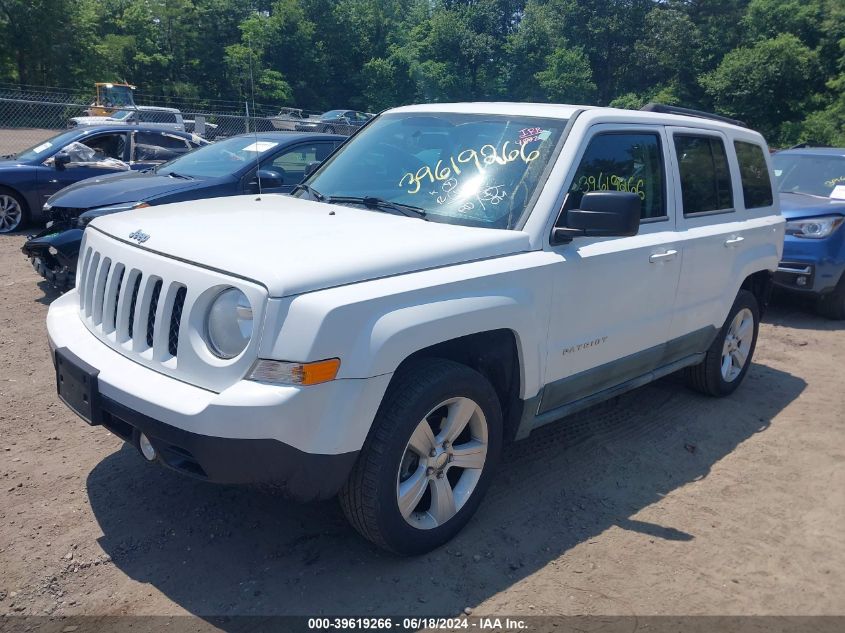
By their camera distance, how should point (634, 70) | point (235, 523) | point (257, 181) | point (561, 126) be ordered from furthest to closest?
point (634, 70), point (257, 181), point (561, 126), point (235, 523)

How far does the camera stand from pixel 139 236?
3357mm

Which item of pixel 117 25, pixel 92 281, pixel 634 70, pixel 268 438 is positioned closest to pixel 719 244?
pixel 268 438

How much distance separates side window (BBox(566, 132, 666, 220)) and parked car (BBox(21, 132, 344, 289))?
3792 mm

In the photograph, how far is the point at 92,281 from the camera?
11.8ft

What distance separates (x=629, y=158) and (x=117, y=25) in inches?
1932

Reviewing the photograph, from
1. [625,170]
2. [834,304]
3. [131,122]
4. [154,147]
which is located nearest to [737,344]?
[625,170]

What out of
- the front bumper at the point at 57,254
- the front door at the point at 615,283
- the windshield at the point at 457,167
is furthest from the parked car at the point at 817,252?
the front bumper at the point at 57,254

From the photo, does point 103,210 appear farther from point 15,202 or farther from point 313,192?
point 15,202

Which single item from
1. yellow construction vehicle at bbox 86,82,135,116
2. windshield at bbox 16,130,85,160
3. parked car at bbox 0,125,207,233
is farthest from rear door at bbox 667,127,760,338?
yellow construction vehicle at bbox 86,82,135,116

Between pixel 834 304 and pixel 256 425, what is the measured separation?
7.75 meters

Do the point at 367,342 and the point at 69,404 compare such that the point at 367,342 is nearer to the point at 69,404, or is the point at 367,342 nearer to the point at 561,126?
the point at 69,404

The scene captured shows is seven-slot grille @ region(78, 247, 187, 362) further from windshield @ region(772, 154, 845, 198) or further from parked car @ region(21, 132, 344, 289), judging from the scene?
windshield @ region(772, 154, 845, 198)

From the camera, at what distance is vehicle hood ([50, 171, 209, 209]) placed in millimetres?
7191

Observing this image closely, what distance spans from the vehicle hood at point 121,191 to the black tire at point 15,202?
2.89 meters
